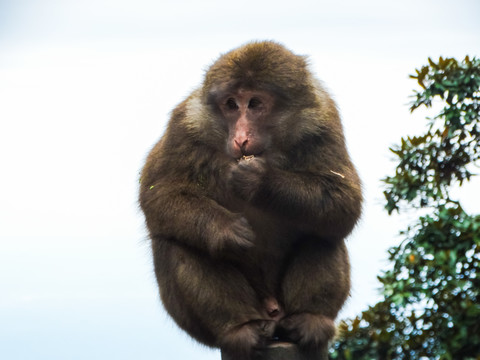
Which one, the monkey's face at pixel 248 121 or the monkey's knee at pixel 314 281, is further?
the monkey's knee at pixel 314 281

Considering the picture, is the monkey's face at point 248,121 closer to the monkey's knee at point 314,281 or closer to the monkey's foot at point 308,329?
the monkey's knee at point 314,281

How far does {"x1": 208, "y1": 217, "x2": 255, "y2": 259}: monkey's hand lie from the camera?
6.23 meters

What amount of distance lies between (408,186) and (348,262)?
87cm

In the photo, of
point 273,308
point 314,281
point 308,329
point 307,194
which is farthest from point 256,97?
point 308,329

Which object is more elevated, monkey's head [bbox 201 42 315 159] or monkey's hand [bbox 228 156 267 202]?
monkey's head [bbox 201 42 315 159]

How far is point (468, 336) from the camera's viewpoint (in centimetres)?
599

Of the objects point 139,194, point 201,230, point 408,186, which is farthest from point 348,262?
point 139,194

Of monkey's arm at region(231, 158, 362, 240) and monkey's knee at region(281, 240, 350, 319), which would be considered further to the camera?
monkey's knee at region(281, 240, 350, 319)

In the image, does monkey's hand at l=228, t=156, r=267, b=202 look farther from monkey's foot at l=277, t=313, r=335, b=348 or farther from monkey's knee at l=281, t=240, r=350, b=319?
monkey's foot at l=277, t=313, r=335, b=348

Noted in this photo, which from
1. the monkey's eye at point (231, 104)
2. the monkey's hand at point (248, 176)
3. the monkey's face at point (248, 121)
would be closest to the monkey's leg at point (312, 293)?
the monkey's hand at point (248, 176)

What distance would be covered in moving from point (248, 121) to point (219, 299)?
4.46ft

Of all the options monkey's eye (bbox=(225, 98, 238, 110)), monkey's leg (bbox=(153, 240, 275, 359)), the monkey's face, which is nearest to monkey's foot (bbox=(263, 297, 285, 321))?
monkey's leg (bbox=(153, 240, 275, 359))

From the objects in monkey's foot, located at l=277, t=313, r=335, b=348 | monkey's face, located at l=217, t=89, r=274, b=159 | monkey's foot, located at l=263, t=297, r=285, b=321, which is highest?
monkey's face, located at l=217, t=89, r=274, b=159

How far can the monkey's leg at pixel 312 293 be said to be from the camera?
20.9ft
